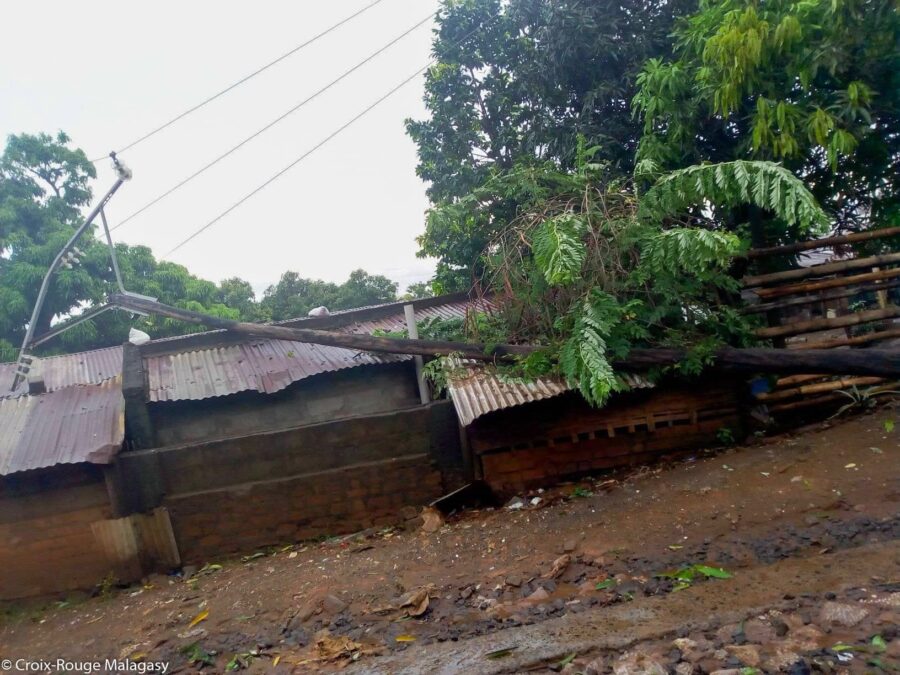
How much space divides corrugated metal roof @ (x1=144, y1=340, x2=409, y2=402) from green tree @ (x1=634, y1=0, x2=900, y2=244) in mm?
4152

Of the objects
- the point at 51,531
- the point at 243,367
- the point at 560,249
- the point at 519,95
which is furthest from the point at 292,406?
the point at 519,95

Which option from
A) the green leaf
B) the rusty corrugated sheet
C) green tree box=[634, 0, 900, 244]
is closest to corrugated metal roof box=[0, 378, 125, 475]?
the rusty corrugated sheet

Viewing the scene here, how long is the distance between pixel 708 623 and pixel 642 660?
0.55 m

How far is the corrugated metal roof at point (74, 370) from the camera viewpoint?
761cm

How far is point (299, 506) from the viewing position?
6.48 metres

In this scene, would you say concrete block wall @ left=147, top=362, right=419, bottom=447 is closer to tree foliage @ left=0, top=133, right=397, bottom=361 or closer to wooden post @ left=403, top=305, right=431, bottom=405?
wooden post @ left=403, top=305, right=431, bottom=405

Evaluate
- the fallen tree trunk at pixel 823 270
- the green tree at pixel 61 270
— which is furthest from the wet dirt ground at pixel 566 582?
the green tree at pixel 61 270

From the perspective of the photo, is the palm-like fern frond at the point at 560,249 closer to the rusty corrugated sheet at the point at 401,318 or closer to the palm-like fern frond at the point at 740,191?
Answer: the palm-like fern frond at the point at 740,191

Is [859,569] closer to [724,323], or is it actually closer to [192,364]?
[724,323]

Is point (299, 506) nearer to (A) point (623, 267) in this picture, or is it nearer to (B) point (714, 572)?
(B) point (714, 572)

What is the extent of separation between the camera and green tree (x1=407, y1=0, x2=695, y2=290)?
26.3 feet

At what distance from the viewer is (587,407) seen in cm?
645

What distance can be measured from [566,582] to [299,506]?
323 cm

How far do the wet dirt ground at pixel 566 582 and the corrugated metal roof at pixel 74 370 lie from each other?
276 centimetres
